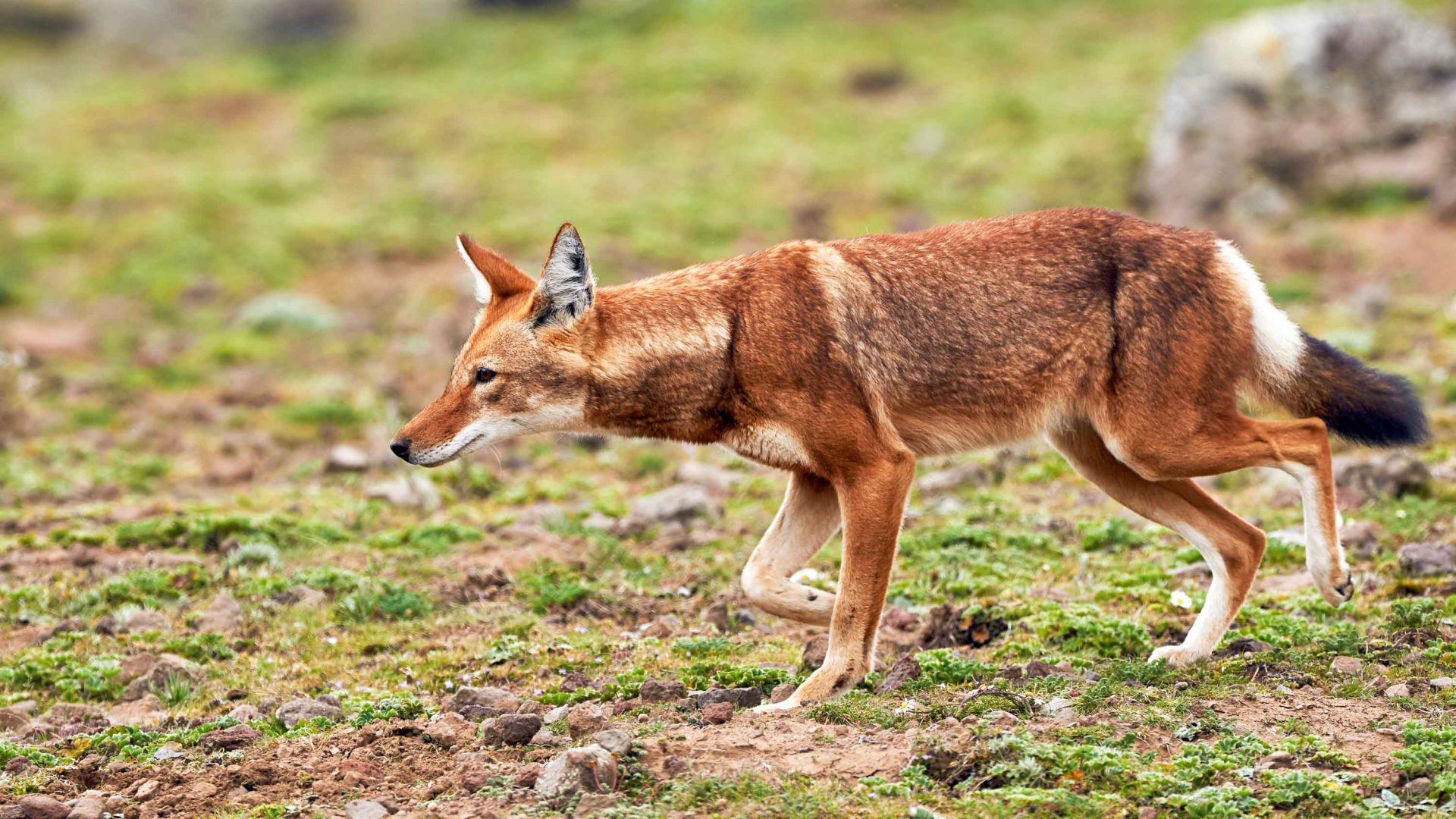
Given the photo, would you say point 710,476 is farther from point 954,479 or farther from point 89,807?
point 89,807

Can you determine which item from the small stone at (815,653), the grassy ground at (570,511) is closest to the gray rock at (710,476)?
the grassy ground at (570,511)

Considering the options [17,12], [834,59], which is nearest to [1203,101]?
[834,59]

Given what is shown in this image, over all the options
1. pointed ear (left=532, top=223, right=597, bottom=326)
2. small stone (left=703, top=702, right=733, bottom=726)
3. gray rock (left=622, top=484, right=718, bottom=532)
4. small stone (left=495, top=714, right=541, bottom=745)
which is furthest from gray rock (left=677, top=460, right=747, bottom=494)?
small stone (left=495, top=714, right=541, bottom=745)

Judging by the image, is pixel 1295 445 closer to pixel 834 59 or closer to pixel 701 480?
pixel 701 480

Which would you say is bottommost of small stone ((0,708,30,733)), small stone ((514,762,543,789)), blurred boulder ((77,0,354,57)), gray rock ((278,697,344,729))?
small stone ((0,708,30,733))

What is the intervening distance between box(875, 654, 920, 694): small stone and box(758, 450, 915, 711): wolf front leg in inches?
6.1

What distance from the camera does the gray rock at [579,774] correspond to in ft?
17.6

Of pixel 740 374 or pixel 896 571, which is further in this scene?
pixel 896 571

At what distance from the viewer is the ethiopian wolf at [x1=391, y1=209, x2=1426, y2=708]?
6934mm

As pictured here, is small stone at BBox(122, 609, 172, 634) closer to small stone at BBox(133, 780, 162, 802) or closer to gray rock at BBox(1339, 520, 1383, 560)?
small stone at BBox(133, 780, 162, 802)

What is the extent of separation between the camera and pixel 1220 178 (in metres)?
16.9

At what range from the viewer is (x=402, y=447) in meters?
7.00

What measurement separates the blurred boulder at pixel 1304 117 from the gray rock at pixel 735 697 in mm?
11534

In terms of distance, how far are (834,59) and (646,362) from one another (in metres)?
17.9
